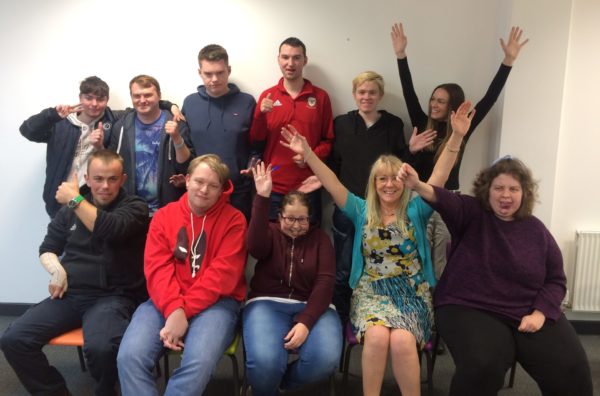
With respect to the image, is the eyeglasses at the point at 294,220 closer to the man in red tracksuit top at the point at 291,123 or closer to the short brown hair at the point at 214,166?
the short brown hair at the point at 214,166

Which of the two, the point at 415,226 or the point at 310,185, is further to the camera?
the point at 310,185

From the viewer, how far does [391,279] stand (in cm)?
230

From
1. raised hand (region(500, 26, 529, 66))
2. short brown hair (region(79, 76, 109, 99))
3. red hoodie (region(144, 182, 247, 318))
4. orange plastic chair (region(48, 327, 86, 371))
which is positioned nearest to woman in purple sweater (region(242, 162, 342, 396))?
red hoodie (region(144, 182, 247, 318))

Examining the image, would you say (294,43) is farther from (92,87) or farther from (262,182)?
(92,87)

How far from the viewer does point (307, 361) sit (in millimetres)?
2049

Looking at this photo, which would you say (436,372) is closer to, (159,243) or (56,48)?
(159,243)

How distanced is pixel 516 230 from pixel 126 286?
75.1 inches

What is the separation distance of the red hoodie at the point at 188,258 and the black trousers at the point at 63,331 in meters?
0.22

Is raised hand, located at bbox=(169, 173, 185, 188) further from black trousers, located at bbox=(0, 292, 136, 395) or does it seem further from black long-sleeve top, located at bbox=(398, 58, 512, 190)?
black long-sleeve top, located at bbox=(398, 58, 512, 190)

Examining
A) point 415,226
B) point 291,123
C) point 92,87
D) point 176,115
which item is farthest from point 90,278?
point 415,226

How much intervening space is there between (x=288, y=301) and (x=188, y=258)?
52 centimetres

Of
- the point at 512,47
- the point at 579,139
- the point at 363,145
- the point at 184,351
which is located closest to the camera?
the point at 184,351

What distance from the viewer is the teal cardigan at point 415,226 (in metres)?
2.30

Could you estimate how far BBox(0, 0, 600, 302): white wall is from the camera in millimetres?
3012
